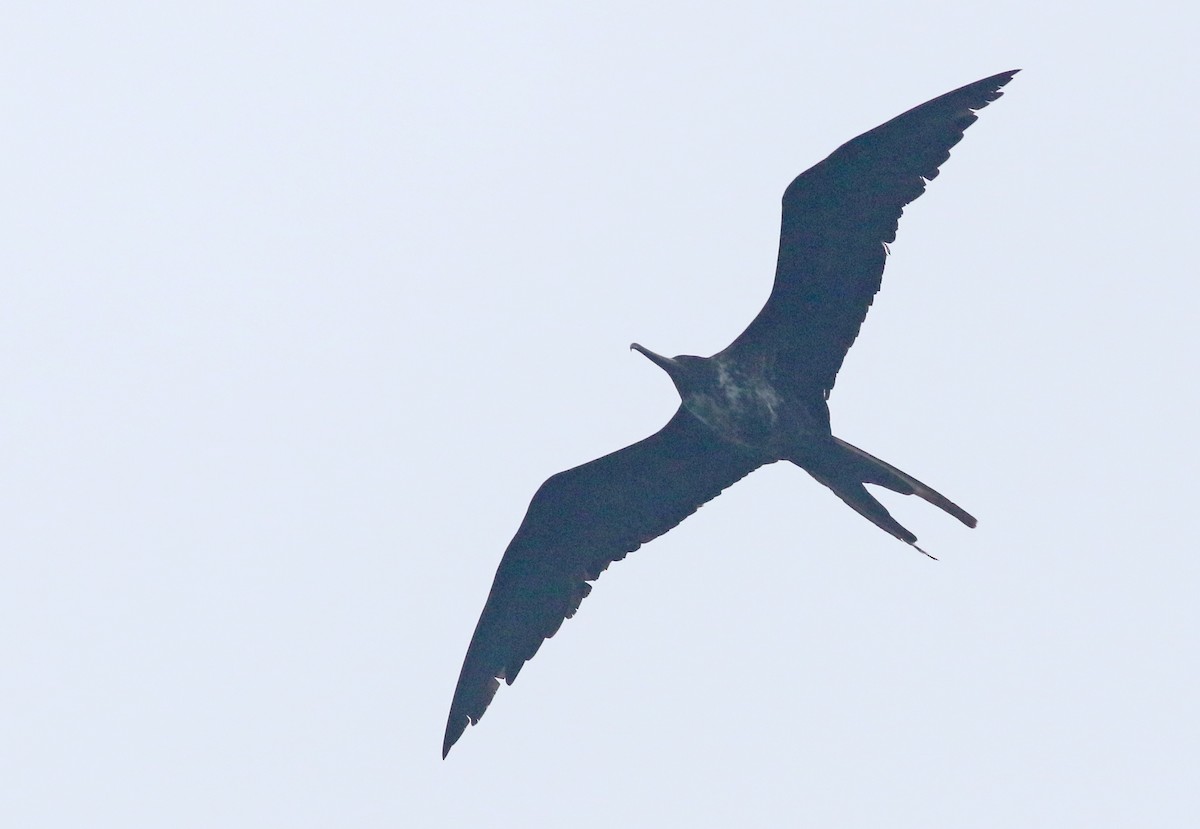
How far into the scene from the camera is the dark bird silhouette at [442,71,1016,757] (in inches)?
533

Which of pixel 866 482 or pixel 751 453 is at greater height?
pixel 751 453

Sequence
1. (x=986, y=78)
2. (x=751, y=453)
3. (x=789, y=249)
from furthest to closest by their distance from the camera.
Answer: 1. (x=751, y=453)
2. (x=789, y=249)
3. (x=986, y=78)

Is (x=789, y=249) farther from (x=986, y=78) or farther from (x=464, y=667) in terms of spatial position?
(x=464, y=667)

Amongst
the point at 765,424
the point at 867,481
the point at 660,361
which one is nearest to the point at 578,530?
the point at 660,361

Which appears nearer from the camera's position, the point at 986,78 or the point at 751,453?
the point at 986,78

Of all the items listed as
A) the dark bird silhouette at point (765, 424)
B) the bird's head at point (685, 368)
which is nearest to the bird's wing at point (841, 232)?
the dark bird silhouette at point (765, 424)

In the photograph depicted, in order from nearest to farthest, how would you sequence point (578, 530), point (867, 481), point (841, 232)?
point (841, 232), point (867, 481), point (578, 530)

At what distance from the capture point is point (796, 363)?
574 inches

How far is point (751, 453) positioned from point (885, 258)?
2.26 metres

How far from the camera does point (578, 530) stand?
15570 millimetres

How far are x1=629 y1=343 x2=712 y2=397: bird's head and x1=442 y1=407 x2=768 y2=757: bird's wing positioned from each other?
0.52 m

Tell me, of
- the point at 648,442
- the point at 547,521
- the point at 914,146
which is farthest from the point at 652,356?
the point at 914,146

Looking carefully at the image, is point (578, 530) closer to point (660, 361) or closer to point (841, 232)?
point (660, 361)

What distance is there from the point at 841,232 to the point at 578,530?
3.89 metres
